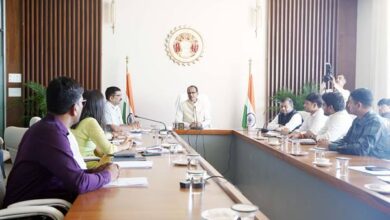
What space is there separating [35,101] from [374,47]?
5.55m

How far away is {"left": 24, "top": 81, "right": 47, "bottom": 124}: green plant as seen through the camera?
656cm

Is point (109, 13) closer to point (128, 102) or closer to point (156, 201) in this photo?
point (128, 102)

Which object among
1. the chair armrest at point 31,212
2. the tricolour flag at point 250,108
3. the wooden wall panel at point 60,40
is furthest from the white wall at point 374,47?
the chair armrest at point 31,212

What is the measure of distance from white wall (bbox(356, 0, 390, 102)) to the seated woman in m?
4.70

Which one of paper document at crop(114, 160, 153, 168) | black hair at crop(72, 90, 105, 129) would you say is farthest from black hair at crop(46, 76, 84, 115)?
black hair at crop(72, 90, 105, 129)

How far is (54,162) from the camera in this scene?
1.84m

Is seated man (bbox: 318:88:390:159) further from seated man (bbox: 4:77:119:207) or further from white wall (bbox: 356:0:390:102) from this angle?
white wall (bbox: 356:0:390:102)

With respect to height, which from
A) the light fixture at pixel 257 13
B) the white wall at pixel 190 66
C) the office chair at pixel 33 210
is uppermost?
the light fixture at pixel 257 13

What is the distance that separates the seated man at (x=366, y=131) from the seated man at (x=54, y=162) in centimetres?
211

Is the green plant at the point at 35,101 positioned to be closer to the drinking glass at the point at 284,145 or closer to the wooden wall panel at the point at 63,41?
the wooden wall panel at the point at 63,41

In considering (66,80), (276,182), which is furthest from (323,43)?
(66,80)

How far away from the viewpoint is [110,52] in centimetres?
709

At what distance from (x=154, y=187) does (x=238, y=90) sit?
5428 millimetres

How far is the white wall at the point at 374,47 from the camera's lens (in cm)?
639
